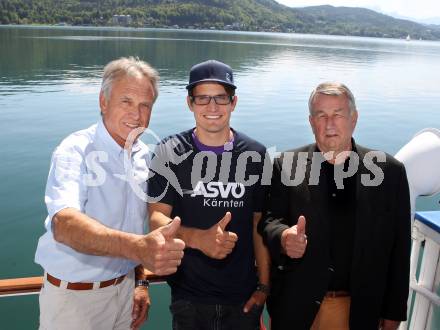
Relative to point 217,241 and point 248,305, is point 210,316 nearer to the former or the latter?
point 248,305

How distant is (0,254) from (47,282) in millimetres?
7549

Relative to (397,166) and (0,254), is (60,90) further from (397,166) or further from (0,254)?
(397,166)

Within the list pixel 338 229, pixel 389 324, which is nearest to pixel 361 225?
pixel 338 229

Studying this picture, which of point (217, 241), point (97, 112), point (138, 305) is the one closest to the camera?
point (217, 241)

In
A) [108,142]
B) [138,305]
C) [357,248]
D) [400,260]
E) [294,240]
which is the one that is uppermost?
[108,142]

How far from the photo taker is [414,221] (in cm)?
339

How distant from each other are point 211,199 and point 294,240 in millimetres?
582

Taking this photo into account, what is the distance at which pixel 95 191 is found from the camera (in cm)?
253

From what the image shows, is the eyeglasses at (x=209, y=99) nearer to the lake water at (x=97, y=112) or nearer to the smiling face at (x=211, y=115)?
the smiling face at (x=211, y=115)

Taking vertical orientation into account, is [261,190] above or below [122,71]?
below

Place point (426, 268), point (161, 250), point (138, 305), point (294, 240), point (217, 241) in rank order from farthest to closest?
point (426, 268)
point (138, 305)
point (294, 240)
point (217, 241)
point (161, 250)

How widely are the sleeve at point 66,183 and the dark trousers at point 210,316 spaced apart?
36.8 inches

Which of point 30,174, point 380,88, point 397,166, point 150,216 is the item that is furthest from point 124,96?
point 380,88

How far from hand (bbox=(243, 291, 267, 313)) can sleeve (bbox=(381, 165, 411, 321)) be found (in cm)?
86
